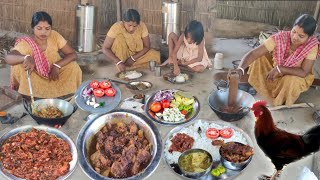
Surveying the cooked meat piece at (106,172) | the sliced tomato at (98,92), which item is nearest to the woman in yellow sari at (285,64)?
the sliced tomato at (98,92)

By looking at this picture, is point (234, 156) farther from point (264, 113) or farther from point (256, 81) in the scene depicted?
point (256, 81)

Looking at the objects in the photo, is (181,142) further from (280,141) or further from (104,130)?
(280,141)

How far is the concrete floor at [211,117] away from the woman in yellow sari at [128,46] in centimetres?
25

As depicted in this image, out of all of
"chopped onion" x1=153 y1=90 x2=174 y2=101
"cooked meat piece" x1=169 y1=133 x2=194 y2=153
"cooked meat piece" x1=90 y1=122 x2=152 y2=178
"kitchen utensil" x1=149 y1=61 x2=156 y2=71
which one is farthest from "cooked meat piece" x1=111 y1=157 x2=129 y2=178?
"kitchen utensil" x1=149 y1=61 x2=156 y2=71

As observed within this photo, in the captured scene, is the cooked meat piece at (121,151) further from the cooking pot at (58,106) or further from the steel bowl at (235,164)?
the steel bowl at (235,164)

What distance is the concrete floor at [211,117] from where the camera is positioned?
3.88m

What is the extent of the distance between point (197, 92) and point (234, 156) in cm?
181

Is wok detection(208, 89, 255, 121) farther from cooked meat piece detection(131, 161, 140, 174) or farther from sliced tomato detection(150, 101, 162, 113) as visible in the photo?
cooked meat piece detection(131, 161, 140, 174)

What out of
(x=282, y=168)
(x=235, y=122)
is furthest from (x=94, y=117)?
(x=282, y=168)

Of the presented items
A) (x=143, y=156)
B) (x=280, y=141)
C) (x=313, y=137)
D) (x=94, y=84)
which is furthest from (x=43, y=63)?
(x=313, y=137)

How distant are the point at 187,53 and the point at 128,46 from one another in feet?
3.29

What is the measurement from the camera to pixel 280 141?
354 centimetres

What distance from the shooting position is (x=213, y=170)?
148 inches

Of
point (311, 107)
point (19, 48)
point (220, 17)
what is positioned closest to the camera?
point (19, 48)
